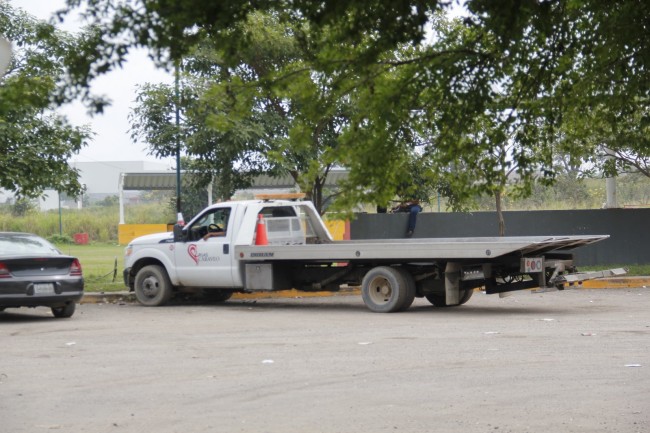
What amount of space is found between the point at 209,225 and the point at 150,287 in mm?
1618

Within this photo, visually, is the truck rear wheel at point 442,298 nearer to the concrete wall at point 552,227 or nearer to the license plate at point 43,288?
the license plate at point 43,288

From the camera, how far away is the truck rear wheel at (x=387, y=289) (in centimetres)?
1694

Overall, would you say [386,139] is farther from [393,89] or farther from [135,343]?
[135,343]

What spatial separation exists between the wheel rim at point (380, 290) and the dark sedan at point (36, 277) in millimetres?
4529

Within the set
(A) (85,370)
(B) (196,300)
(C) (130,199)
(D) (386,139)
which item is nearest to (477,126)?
(D) (386,139)

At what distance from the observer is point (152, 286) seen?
1950 cm

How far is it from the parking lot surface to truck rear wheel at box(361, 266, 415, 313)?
16.4 inches

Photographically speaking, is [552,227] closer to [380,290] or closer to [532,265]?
Result: [380,290]

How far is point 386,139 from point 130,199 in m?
87.3

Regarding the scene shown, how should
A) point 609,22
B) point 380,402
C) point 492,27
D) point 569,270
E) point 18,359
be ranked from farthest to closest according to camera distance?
point 569,270 < point 18,359 < point 380,402 < point 609,22 < point 492,27

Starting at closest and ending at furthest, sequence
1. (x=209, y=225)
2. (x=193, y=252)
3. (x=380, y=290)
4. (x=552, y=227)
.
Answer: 1. (x=380, y=290)
2. (x=193, y=252)
3. (x=209, y=225)
4. (x=552, y=227)

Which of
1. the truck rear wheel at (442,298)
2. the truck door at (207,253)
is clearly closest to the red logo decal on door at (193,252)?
the truck door at (207,253)

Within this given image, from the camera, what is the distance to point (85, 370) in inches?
429

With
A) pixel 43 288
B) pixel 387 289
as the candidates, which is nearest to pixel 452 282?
pixel 387 289
